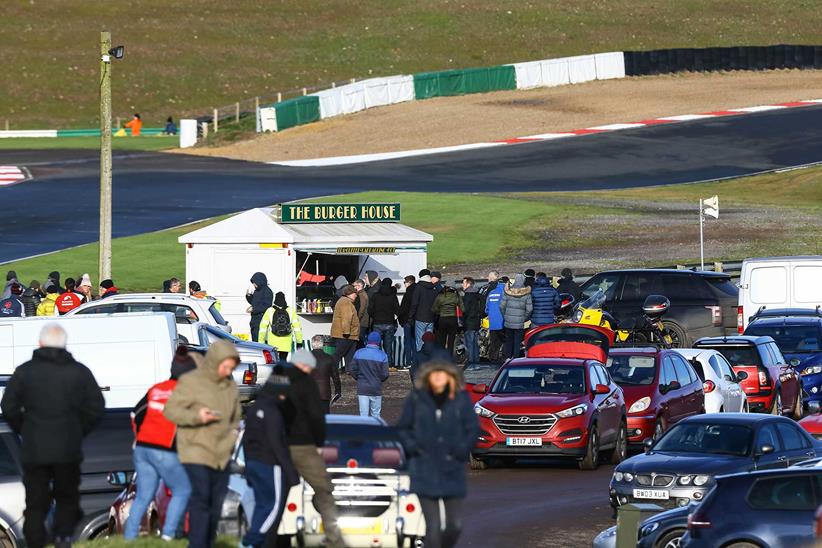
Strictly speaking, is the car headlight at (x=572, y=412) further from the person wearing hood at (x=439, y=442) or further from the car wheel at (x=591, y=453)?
the person wearing hood at (x=439, y=442)

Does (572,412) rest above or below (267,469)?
above

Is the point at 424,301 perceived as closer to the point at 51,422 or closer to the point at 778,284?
the point at 778,284

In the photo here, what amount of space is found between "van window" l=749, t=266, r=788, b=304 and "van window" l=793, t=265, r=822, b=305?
203mm

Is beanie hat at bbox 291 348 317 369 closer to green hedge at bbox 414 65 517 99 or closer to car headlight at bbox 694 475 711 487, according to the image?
car headlight at bbox 694 475 711 487

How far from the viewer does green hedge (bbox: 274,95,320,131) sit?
6931cm

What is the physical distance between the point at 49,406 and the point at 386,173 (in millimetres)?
48188

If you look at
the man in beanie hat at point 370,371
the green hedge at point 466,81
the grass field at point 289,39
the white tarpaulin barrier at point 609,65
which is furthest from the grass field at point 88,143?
the man in beanie hat at point 370,371

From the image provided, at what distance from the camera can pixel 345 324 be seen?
84.4 feet

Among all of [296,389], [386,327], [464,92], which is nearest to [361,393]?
[386,327]

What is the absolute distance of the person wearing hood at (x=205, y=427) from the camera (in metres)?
11.4

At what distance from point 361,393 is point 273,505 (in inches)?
377

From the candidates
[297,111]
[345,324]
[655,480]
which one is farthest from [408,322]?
[297,111]

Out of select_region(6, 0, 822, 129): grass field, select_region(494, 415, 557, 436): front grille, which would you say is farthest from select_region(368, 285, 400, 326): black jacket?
select_region(6, 0, 822, 129): grass field

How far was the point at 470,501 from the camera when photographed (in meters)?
17.9
